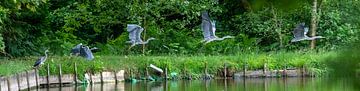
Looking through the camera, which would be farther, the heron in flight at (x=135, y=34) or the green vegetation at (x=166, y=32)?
the heron in flight at (x=135, y=34)

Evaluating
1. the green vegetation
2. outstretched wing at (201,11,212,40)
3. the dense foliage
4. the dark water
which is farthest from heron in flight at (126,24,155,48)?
the dark water

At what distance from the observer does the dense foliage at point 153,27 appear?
18516 mm

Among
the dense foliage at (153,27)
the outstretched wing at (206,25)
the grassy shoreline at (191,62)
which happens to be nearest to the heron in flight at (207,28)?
the outstretched wing at (206,25)

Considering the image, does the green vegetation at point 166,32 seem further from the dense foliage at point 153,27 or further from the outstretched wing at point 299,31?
the outstretched wing at point 299,31

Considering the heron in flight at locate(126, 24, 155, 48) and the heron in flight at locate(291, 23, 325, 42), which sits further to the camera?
the heron in flight at locate(291, 23, 325, 42)

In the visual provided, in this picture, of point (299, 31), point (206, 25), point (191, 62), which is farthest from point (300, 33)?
point (191, 62)

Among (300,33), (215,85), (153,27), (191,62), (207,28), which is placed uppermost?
(153,27)

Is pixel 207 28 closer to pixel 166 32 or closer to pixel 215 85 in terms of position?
pixel 215 85

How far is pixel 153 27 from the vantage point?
1944cm

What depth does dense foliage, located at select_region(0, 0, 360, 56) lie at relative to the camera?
18516mm

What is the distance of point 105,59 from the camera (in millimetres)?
16234

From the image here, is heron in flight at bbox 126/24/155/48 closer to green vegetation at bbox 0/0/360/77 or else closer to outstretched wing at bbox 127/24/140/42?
outstretched wing at bbox 127/24/140/42

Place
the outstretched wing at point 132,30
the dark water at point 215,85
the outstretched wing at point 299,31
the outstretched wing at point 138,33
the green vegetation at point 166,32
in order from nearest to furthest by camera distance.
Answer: the dark water at point 215,85
the green vegetation at point 166,32
the outstretched wing at point 132,30
the outstretched wing at point 138,33
the outstretched wing at point 299,31

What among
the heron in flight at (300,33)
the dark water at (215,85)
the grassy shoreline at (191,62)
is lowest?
the dark water at (215,85)
